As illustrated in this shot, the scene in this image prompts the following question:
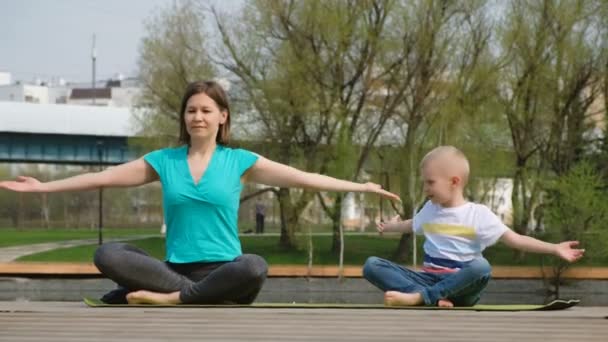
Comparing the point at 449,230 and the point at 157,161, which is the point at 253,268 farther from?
the point at 449,230

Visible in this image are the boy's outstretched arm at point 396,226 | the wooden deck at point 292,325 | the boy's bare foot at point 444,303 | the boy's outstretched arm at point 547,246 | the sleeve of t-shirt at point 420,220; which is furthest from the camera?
the boy's outstretched arm at point 396,226

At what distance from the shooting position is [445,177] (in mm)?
6281

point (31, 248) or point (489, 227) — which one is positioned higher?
point (489, 227)

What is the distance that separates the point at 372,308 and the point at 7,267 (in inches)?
1246

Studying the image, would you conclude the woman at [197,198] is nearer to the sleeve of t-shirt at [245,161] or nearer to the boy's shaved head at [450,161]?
the sleeve of t-shirt at [245,161]

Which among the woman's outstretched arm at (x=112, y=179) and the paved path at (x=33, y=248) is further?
the paved path at (x=33, y=248)

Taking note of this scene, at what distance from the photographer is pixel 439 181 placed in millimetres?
6297

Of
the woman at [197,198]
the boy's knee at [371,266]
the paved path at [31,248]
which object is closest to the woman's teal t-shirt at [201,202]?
the woman at [197,198]

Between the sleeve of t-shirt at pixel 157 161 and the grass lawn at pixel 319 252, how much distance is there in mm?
31864

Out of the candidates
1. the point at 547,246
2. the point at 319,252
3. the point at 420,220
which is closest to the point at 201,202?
the point at 420,220

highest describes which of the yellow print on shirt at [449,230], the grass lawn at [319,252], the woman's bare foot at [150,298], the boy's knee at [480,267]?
the yellow print on shirt at [449,230]

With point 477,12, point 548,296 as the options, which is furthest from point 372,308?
point 477,12

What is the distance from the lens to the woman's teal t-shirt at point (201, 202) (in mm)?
6137

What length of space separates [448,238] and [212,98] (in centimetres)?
130
